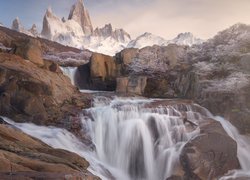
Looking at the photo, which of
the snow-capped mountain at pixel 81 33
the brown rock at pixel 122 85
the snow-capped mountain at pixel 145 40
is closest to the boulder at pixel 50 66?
the brown rock at pixel 122 85

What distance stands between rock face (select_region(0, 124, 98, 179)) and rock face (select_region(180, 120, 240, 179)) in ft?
20.1

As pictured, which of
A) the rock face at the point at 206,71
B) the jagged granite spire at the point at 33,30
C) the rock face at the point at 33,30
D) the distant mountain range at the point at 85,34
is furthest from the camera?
the distant mountain range at the point at 85,34

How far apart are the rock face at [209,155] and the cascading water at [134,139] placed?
1.38 feet

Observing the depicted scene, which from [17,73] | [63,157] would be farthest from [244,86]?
[63,157]

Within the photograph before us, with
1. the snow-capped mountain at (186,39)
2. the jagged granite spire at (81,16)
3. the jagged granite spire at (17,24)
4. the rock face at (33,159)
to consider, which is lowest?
the rock face at (33,159)

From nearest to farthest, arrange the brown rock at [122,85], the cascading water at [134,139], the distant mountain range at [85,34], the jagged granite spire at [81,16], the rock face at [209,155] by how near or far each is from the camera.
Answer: the rock face at [209,155], the cascading water at [134,139], the brown rock at [122,85], the distant mountain range at [85,34], the jagged granite spire at [81,16]

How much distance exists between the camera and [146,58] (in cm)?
3103

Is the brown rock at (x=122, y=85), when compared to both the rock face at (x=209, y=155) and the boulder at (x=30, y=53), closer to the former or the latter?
the boulder at (x=30, y=53)

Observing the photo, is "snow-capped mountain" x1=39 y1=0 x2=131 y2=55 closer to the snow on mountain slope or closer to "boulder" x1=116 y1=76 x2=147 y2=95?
the snow on mountain slope

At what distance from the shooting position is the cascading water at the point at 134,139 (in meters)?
15.5

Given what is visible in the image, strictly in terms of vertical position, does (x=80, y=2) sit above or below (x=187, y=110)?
above

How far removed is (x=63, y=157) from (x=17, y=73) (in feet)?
29.3

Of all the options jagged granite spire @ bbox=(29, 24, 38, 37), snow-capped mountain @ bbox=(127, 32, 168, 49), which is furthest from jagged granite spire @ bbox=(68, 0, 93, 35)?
jagged granite spire @ bbox=(29, 24, 38, 37)

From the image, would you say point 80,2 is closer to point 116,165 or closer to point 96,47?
point 96,47
